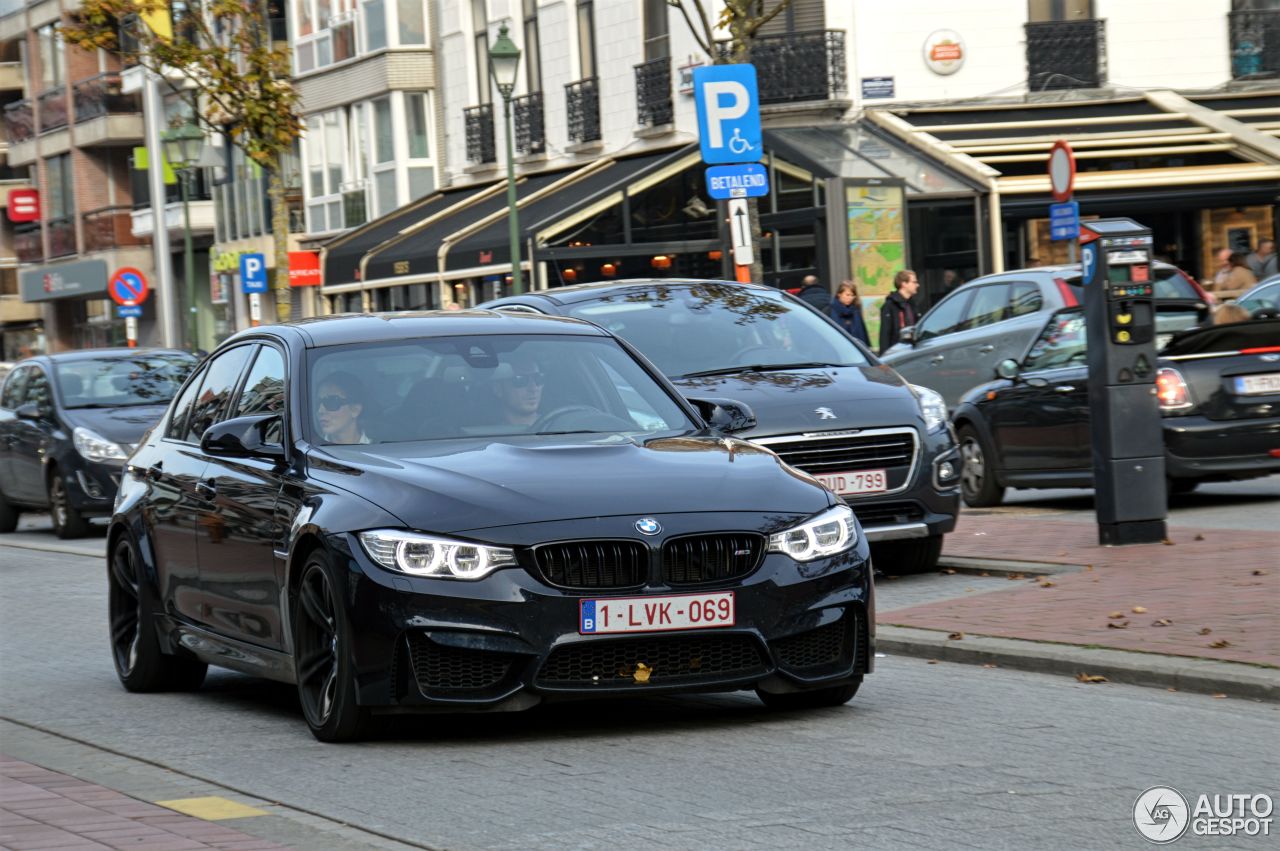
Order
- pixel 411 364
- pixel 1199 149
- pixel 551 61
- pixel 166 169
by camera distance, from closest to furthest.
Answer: pixel 411 364 < pixel 1199 149 < pixel 551 61 < pixel 166 169

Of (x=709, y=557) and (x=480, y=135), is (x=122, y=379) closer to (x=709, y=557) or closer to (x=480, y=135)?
(x=709, y=557)

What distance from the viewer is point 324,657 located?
25.8 feet

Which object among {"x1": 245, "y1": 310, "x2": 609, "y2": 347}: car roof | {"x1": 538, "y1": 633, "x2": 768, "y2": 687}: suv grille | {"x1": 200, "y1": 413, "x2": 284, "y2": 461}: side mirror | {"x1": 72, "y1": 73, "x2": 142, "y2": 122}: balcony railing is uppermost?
{"x1": 72, "y1": 73, "x2": 142, "y2": 122}: balcony railing

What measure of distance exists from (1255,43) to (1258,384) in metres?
22.5

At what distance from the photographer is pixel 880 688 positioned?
8961 mm

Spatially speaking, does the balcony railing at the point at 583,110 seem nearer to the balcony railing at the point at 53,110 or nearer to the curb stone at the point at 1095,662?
the curb stone at the point at 1095,662

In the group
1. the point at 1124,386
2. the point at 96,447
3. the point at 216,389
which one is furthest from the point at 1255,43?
the point at 216,389

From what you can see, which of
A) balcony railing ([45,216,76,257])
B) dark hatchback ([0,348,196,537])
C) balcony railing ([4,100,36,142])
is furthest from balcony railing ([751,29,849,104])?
balcony railing ([4,100,36,142])

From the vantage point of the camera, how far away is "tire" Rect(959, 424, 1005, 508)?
58.0ft

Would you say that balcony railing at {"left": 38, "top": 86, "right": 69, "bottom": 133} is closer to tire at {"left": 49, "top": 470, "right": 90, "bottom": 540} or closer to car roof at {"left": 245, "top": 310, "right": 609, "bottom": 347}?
tire at {"left": 49, "top": 470, "right": 90, "bottom": 540}

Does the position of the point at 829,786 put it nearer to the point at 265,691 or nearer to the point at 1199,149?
the point at 265,691

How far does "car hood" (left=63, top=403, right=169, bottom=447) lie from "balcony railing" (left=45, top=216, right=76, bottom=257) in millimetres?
54377

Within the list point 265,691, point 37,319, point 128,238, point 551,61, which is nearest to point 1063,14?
point 551,61

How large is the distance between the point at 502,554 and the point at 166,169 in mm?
58670
